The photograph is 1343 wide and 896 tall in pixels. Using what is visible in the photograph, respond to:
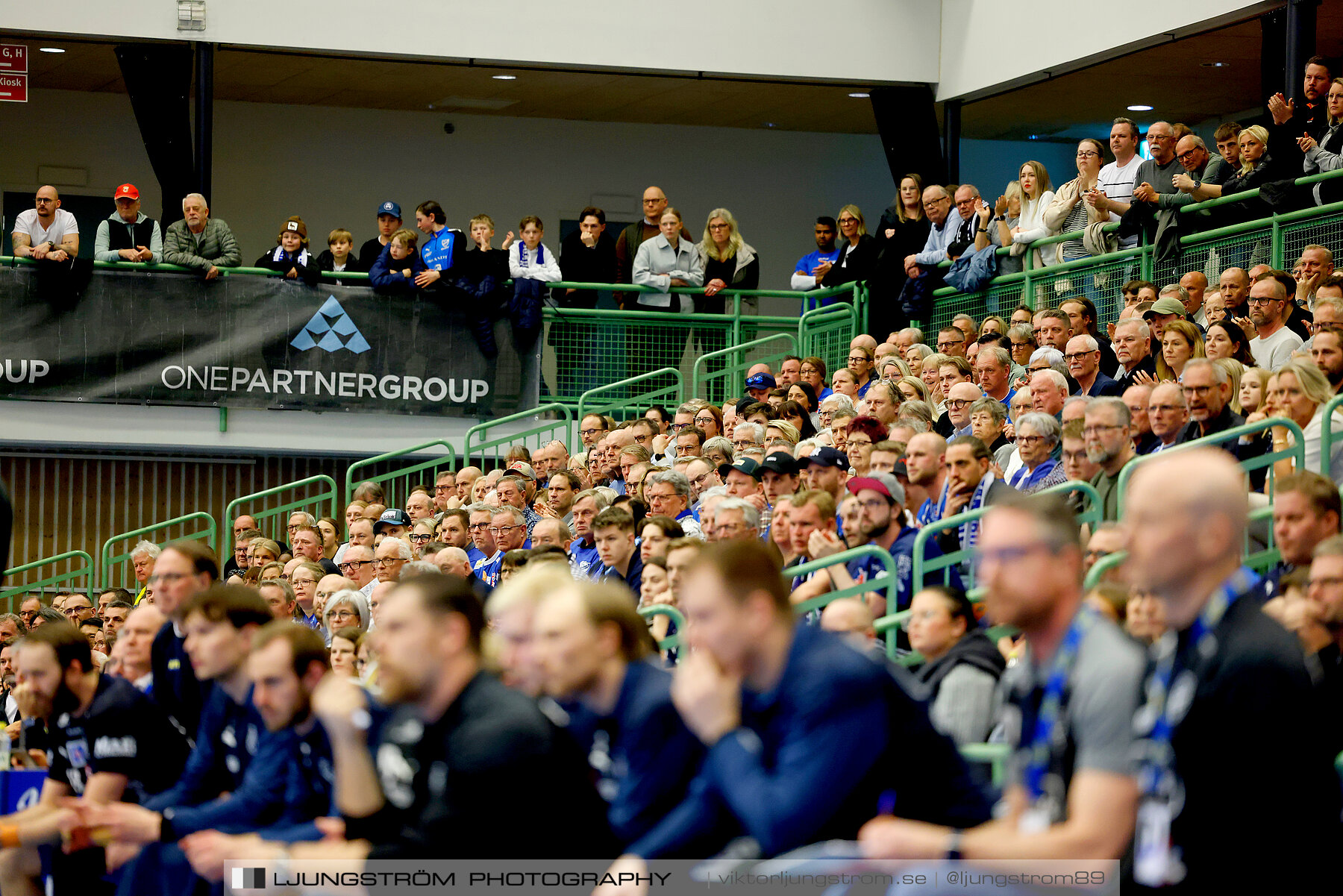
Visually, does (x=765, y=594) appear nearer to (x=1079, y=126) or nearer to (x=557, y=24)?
(x=557, y=24)

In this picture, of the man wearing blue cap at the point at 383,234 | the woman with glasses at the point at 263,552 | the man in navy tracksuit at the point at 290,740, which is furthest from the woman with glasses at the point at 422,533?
the man in navy tracksuit at the point at 290,740

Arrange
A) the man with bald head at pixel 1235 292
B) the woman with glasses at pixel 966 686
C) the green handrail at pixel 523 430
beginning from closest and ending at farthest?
the woman with glasses at pixel 966 686 → the man with bald head at pixel 1235 292 → the green handrail at pixel 523 430

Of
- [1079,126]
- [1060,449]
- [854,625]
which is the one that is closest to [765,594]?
[854,625]

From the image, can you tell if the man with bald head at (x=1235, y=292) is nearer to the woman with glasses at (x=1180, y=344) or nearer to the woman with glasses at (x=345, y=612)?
the woman with glasses at (x=1180, y=344)

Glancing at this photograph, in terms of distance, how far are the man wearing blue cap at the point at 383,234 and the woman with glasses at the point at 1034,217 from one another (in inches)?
229

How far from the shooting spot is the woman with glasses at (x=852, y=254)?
47.6 feet

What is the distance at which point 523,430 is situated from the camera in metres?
15.5

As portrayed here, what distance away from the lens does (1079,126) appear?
19922mm

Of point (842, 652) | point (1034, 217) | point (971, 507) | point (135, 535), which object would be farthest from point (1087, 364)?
point (135, 535)

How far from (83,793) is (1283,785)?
13.9 ft

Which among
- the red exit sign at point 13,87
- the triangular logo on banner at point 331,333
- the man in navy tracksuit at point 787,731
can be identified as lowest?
the man in navy tracksuit at point 787,731

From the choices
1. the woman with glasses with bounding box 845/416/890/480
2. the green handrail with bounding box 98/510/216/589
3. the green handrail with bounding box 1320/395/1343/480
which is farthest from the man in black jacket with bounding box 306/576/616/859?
the green handrail with bounding box 98/510/216/589

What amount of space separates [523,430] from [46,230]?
15.4 ft

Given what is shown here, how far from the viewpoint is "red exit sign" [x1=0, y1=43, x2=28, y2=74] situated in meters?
16.2
